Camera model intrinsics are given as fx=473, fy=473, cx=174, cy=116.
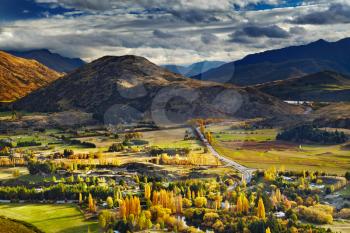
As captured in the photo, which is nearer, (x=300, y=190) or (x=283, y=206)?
(x=283, y=206)

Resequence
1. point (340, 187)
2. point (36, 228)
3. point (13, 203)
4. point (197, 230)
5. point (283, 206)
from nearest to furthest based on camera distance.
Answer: point (197, 230) → point (36, 228) → point (283, 206) → point (13, 203) → point (340, 187)

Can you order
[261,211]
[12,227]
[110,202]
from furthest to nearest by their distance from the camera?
[110,202] → [261,211] → [12,227]

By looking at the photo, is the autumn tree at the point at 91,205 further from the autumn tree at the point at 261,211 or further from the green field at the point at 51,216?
the autumn tree at the point at 261,211

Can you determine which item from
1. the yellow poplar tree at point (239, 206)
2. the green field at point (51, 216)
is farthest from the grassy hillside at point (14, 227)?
the yellow poplar tree at point (239, 206)

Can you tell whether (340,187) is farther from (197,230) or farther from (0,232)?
(0,232)

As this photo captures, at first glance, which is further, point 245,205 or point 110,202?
point 110,202

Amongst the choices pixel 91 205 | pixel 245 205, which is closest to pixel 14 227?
pixel 91 205

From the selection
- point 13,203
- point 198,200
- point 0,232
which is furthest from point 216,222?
point 13,203

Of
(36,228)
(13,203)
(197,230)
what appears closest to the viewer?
(197,230)

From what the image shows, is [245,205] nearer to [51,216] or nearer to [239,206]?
[239,206]
